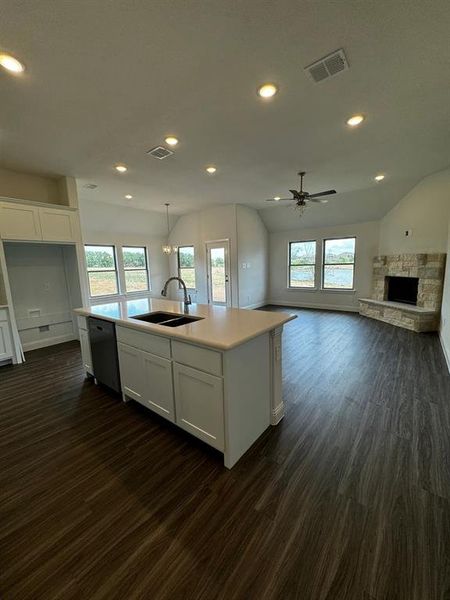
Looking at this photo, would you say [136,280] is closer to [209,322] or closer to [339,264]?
[209,322]

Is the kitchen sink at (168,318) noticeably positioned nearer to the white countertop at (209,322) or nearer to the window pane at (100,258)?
the white countertop at (209,322)

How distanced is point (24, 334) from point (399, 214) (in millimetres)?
8266

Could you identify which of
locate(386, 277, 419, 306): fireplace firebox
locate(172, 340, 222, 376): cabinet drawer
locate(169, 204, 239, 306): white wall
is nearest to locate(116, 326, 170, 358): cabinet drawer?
locate(172, 340, 222, 376): cabinet drawer

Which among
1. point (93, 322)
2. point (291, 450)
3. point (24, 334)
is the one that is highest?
point (93, 322)

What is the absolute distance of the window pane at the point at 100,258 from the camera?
21.3 ft

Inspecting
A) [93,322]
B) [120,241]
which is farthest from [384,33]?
[120,241]

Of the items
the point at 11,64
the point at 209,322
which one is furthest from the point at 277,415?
the point at 11,64

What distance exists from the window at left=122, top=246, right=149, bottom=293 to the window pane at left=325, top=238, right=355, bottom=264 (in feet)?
18.5

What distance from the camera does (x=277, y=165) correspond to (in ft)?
13.1

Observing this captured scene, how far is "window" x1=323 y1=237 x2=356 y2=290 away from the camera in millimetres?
6922

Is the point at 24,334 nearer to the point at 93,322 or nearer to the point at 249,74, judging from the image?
the point at 93,322

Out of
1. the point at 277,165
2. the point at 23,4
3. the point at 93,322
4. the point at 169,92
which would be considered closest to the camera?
the point at 23,4

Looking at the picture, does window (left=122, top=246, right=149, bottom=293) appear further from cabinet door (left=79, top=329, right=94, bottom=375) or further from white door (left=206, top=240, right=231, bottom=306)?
cabinet door (left=79, top=329, right=94, bottom=375)

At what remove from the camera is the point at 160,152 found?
3.43 m
